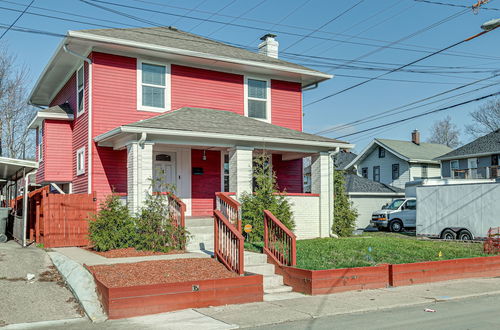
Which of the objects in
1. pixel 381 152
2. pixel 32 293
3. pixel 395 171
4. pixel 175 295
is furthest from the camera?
pixel 381 152

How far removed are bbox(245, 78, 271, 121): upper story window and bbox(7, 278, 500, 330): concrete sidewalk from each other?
984cm

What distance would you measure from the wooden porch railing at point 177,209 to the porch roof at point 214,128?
191 centimetres

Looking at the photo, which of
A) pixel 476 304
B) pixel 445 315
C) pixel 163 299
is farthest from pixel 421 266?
pixel 163 299

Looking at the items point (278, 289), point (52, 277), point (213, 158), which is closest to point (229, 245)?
point (278, 289)

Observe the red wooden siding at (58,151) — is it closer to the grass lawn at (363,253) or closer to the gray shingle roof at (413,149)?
the grass lawn at (363,253)

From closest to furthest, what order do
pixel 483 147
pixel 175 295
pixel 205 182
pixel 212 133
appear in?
pixel 175 295 < pixel 212 133 < pixel 205 182 < pixel 483 147

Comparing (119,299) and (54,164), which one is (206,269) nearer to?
(119,299)

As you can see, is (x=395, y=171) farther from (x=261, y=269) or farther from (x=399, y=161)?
(x=261, y=269)

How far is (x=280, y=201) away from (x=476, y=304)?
6.79 m

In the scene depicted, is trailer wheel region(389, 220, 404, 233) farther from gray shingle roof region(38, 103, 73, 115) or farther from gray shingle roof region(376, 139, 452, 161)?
gray shingle roof region(38, 103, 73, 115)

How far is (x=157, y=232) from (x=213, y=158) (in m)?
5.88

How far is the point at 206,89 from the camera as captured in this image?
18219 millimetres

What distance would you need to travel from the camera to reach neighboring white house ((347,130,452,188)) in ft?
137

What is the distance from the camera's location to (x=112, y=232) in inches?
493
